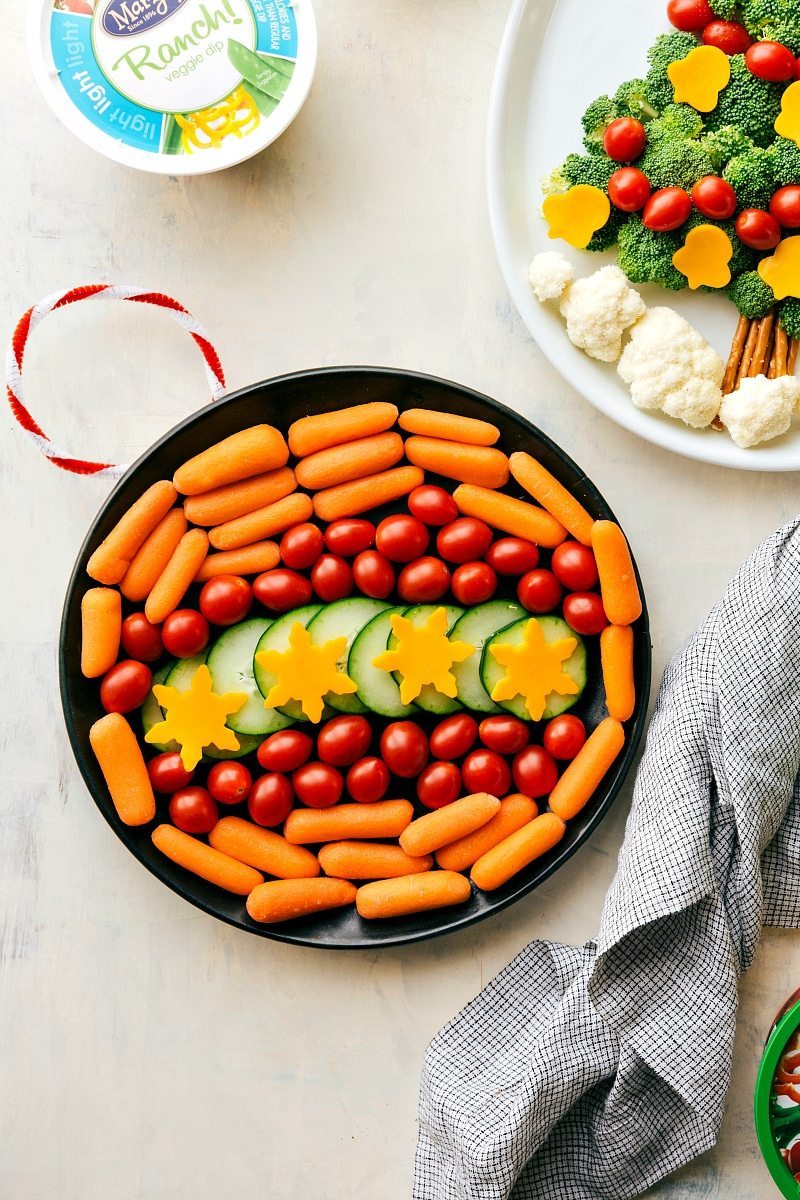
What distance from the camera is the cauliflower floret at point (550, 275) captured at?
1.59m

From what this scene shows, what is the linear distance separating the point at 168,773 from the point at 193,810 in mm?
72

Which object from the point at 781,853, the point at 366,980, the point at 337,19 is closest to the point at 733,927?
the point at 781,853

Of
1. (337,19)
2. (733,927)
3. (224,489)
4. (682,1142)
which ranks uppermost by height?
(337,19)

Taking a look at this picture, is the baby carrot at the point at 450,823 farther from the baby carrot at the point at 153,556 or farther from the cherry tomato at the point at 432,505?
the baby carrot at the point at 153,556

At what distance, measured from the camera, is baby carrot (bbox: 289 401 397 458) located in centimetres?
159

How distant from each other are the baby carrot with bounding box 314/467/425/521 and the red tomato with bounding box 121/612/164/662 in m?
0.33

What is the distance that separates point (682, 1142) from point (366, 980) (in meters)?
0.57

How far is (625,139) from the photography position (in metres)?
1.56

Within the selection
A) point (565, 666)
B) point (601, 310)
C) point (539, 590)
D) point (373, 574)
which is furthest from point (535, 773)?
point (601, 310)

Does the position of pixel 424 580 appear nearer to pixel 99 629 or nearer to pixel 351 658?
pixel 351 658

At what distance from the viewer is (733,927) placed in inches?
62.1

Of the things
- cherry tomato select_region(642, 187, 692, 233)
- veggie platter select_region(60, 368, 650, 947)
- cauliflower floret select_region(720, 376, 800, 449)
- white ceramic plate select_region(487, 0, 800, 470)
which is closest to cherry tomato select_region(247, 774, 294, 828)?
veggie platter select_region(60, 368, 650, 947)

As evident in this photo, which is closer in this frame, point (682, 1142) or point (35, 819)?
point (682, 1142)

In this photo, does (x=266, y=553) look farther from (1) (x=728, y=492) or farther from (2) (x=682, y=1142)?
(2) (x=682, y=1142)
